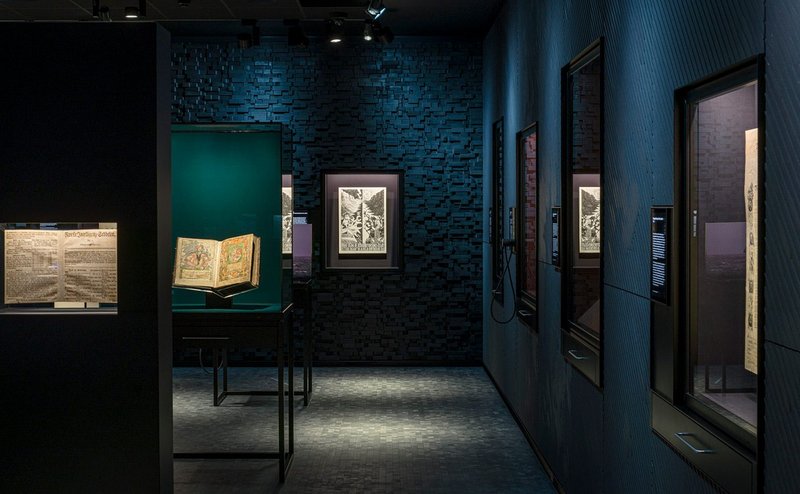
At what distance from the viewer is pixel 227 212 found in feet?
16.7

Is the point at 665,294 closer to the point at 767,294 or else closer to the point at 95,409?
the point at 767,294

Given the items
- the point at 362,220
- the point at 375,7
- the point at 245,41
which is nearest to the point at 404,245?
the point at 362,220

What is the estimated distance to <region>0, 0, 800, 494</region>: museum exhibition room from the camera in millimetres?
2467

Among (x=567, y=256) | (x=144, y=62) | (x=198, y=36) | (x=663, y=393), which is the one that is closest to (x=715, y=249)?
(x=663, y=393)

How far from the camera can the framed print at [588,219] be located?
16.1 feet

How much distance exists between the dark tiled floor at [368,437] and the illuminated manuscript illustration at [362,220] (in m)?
1.22

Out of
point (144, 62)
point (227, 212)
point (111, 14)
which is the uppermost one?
A: point (111, 14)

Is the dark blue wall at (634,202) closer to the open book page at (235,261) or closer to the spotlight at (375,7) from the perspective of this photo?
the spotlight at (375,7)

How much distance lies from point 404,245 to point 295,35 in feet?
7.06

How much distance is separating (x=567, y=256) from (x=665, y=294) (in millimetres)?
1519

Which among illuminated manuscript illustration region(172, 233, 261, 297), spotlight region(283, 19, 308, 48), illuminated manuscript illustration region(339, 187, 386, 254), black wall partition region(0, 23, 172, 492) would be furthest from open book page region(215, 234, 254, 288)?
illuminated manuscript illustration region(339, 187, 386, 254)

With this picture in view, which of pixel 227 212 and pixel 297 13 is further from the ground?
pixel 297 13

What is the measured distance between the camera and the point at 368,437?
5.40m

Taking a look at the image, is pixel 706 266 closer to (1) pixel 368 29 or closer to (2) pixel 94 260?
(2) pixel 94 260
